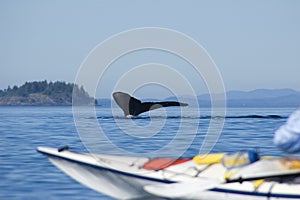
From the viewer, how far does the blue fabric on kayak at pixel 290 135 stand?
8.94 m

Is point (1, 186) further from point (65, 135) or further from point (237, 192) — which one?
point (65, 135)

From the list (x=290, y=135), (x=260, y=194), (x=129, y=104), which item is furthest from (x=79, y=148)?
(x=129, y=104)

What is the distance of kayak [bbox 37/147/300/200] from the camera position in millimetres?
9453

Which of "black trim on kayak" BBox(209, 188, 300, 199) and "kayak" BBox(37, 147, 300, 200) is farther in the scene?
"kayak" BBox(37, 147, 300, 200)

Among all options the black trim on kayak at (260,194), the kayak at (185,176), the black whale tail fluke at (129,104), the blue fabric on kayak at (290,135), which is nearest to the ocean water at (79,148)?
the kayak at (185,176)

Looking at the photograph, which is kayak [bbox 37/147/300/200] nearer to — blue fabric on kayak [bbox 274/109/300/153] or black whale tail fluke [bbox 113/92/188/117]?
blue fabric on kayak [bbox 274/109/300/153]

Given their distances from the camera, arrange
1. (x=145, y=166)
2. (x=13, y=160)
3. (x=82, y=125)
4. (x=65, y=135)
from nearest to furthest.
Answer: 1. (x=145, y=166)
2. (x=13, y=160)
3. (x=65, y=135)
4. (x=82, y=125)

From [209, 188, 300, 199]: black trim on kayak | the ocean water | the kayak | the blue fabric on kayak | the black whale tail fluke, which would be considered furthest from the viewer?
the black whale tail fluke

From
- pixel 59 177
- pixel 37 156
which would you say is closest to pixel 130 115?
pixel 37 156

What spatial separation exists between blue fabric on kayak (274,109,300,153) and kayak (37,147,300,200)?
522 mm

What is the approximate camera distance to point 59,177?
13828 millimetres

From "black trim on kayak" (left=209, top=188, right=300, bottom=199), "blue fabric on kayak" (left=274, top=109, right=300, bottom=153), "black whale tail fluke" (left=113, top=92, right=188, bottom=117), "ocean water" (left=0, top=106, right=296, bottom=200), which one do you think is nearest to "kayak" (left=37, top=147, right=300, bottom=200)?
"black trim on kayak" (left=209, top=188, right=300, bottom=199)

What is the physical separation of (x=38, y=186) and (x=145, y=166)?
3.11m

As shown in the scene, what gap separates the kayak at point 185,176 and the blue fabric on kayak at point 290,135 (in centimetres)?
52
